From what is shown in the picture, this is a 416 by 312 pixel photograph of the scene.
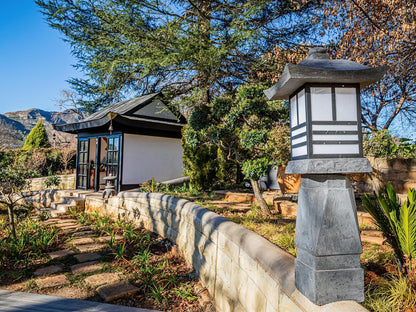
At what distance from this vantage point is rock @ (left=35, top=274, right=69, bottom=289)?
2965 millimetres

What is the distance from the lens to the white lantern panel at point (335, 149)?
1443 millimetres

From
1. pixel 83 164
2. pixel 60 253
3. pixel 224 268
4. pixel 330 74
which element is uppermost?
pixel 330 74

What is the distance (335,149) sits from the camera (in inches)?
57.0

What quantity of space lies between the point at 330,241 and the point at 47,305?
2.69 m

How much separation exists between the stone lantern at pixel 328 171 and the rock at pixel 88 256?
11.1 ft

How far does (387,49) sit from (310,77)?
172 inches

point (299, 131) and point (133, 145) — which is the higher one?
point (133, 145)

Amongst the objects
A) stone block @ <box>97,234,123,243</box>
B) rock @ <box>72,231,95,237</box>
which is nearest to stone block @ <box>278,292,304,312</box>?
stone block @ <box>97,234,123,243</box>

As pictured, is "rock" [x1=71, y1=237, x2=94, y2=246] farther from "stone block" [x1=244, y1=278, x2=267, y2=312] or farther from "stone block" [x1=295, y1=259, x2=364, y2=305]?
"stone block" [x1=295, y1=259, x2=364, y2=305]

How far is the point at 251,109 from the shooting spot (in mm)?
4121

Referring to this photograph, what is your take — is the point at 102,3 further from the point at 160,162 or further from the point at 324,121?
the point at 324,121

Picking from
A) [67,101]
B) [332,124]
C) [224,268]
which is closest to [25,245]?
[224,268]

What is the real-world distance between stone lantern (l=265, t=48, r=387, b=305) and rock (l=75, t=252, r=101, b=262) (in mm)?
3373

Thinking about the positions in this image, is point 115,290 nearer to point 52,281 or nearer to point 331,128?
point 52,281
